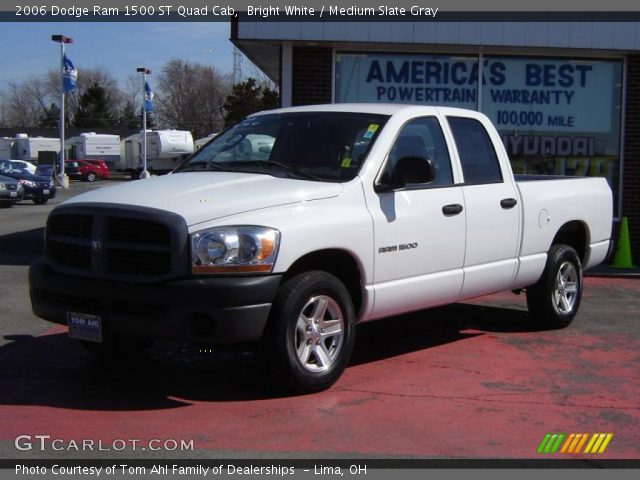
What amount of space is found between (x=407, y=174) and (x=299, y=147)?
887 millimetres

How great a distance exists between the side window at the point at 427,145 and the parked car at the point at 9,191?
23.6 m

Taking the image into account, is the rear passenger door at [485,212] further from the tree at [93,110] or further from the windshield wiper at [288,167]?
the tree at [93,110]

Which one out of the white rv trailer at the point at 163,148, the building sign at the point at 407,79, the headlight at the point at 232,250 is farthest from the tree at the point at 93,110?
the headlight at the point at 232,250

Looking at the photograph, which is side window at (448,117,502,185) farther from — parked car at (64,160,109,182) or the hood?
parked car at (64,160,109,182)

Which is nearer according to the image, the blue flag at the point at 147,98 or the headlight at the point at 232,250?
the headlight at the point at 232,250

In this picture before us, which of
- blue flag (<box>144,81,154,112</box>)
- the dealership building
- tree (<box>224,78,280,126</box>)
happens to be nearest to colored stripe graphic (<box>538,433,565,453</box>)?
the dealership building

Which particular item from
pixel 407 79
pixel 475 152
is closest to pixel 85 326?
pixel 475 152

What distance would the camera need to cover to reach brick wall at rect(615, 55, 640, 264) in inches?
529

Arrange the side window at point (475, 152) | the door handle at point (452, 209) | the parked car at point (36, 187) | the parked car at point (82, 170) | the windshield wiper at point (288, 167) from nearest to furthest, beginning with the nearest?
1. the windshield wiper at point (288, 167)
2. the door handle at point (452, 209)
3. the side window at point (475, 152)
4. the parked car at point (36, 187)
5. the parked car at point (82, 170)

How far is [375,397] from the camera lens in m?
5.84

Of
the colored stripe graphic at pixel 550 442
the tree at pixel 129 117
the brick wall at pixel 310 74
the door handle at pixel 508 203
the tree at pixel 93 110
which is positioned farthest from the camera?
the tree at pixel 129 117

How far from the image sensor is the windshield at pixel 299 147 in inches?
247

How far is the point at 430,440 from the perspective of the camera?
4984mm

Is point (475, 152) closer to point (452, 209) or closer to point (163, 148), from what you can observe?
point (452, 209)
